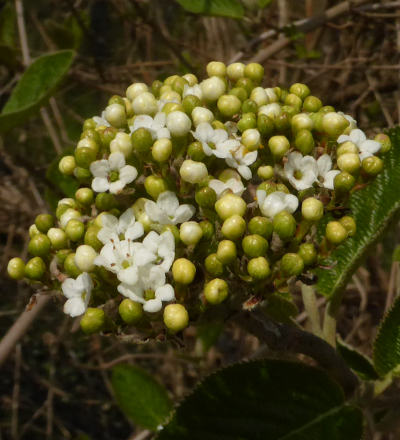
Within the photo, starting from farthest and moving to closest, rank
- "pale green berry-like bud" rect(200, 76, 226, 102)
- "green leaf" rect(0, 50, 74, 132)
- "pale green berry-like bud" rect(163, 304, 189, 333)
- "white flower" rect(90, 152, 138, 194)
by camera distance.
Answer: "green leaf" rect(0, 50, 74, 132) < "pale green berry-like bud" rect(200, 76, 226, 102) < "white flower" rect(90, 152, 138, 194) < "pale green berry-like bud" rect(163, 304, 189, 333)

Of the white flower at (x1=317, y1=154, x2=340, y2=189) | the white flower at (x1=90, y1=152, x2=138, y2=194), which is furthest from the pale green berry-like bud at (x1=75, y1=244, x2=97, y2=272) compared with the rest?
the white flower at (x1=317, y1=154, x2=340, y2=189)

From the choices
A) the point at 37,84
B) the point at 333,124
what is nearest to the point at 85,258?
the point at 333,124

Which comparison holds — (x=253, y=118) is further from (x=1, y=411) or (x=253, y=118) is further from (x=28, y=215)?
(x=1, y=411)

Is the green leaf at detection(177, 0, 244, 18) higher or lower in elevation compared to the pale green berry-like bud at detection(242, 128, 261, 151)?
lower

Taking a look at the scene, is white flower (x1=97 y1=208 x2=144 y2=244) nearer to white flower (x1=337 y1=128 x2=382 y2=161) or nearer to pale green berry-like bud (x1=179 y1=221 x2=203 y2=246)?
pale green berry-like bud (x1=179 y1=221 x2=203 y2=246)

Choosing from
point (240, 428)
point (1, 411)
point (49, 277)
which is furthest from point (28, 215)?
point (240, 428)

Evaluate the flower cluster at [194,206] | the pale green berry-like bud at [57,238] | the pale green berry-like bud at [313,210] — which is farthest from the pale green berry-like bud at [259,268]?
the pale green berry-like bud at [57,238]

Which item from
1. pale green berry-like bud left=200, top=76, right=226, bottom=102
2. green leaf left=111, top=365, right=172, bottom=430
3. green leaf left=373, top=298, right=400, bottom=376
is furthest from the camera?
green leaf left=111, top=365, right=172, bottom=430
